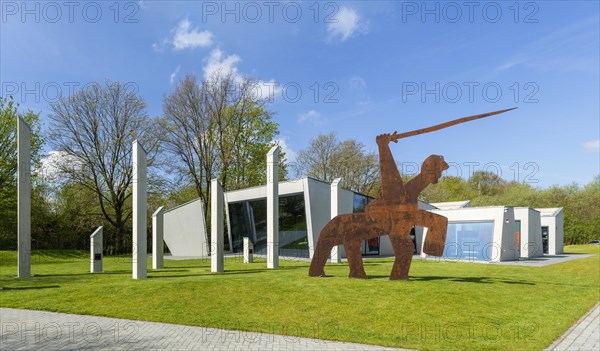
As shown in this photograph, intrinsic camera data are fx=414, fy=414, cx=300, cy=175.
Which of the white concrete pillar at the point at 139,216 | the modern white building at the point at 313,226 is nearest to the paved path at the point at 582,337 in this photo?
the white concrete pillar at the point at 139,216

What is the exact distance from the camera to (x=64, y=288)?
39.0ft

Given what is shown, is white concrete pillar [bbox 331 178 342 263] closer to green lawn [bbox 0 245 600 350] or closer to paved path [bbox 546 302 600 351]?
green lawn [bbox 0 245 600 350]

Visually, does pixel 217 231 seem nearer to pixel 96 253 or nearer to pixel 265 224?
pixel 96 253

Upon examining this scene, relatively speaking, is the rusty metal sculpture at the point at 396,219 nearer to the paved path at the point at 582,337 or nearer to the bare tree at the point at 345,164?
the paved path at the point at 582,337

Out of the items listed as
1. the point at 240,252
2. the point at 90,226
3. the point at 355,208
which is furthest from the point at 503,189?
the point at 90,226

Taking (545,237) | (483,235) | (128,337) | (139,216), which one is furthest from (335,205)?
(545,237)

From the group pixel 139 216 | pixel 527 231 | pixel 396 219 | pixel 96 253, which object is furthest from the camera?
pixel 527 231

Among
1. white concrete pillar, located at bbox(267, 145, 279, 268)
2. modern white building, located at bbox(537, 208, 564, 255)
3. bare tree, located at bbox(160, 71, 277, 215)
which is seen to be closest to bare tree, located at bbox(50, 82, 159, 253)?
bare tree, located at bbox(160, 71, 277, 215)

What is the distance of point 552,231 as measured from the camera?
34.3 meters

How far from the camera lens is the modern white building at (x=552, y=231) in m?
33.9

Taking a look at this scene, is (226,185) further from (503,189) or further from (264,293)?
(503,189)

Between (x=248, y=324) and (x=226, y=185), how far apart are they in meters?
27.6

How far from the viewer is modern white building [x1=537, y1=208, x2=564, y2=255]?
33875 millimetres

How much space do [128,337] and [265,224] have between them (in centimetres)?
2058
